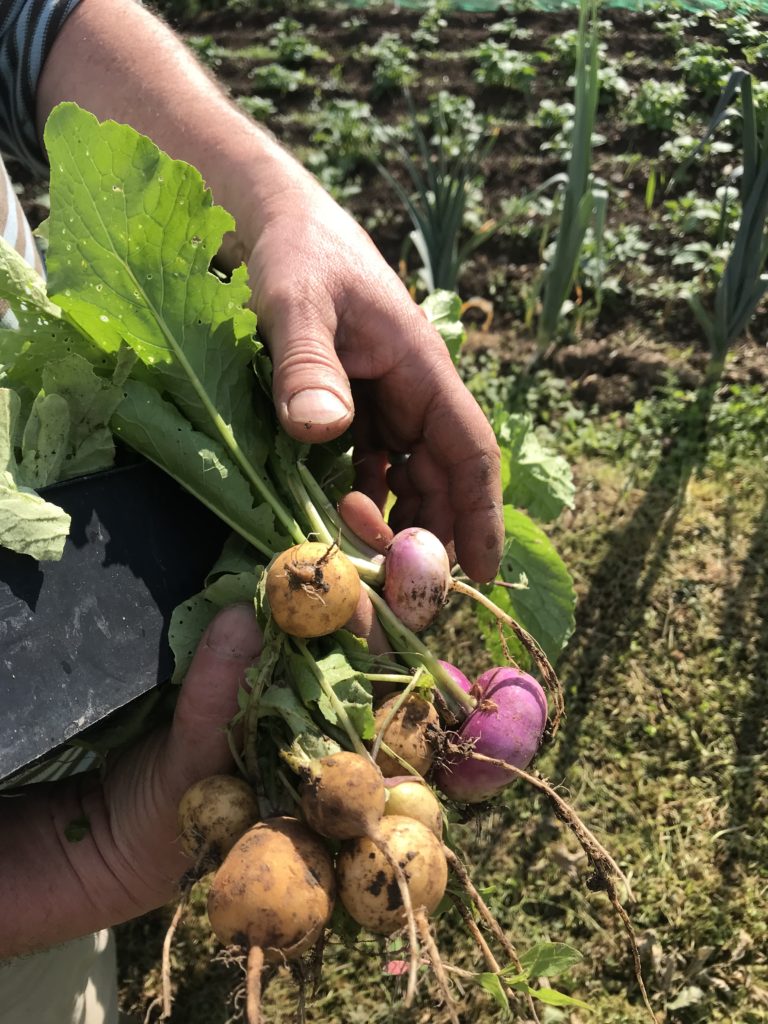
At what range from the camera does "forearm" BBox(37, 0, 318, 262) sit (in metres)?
1.96

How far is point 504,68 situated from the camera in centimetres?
522

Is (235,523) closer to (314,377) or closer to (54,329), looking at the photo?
(314,377)

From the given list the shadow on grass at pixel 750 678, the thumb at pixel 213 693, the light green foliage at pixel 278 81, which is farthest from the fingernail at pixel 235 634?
the light green foliage at pixel 278 81

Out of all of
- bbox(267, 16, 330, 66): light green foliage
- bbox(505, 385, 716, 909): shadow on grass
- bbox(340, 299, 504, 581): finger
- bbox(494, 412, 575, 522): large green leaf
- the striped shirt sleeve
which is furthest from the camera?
bbox(267, 16, 330, 66): light green foliage

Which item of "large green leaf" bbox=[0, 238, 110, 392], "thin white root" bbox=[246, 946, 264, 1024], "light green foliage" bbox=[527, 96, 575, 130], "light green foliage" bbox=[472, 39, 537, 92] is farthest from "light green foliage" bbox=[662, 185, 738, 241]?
"thin white root" bbox=[246, 946, 264, 1024]

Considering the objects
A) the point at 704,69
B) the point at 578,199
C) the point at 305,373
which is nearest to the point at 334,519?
the point at 305,373

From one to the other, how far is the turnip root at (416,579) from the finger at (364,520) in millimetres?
95

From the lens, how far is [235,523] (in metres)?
1.68

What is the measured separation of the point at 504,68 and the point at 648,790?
445 centimetres

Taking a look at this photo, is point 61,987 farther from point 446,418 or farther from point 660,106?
point 660,106

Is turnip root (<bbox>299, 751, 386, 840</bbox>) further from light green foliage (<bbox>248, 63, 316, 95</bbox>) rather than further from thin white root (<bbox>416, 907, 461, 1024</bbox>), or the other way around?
light green foliage (<bbox>248, 63, 316, 95</bbox>)

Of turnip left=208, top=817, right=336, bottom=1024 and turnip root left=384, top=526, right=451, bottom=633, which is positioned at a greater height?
turnip root left=384, top=526, right=451, bottom=633

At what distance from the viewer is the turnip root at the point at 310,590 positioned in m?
1.45

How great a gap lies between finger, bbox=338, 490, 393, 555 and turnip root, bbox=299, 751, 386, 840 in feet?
1.77
